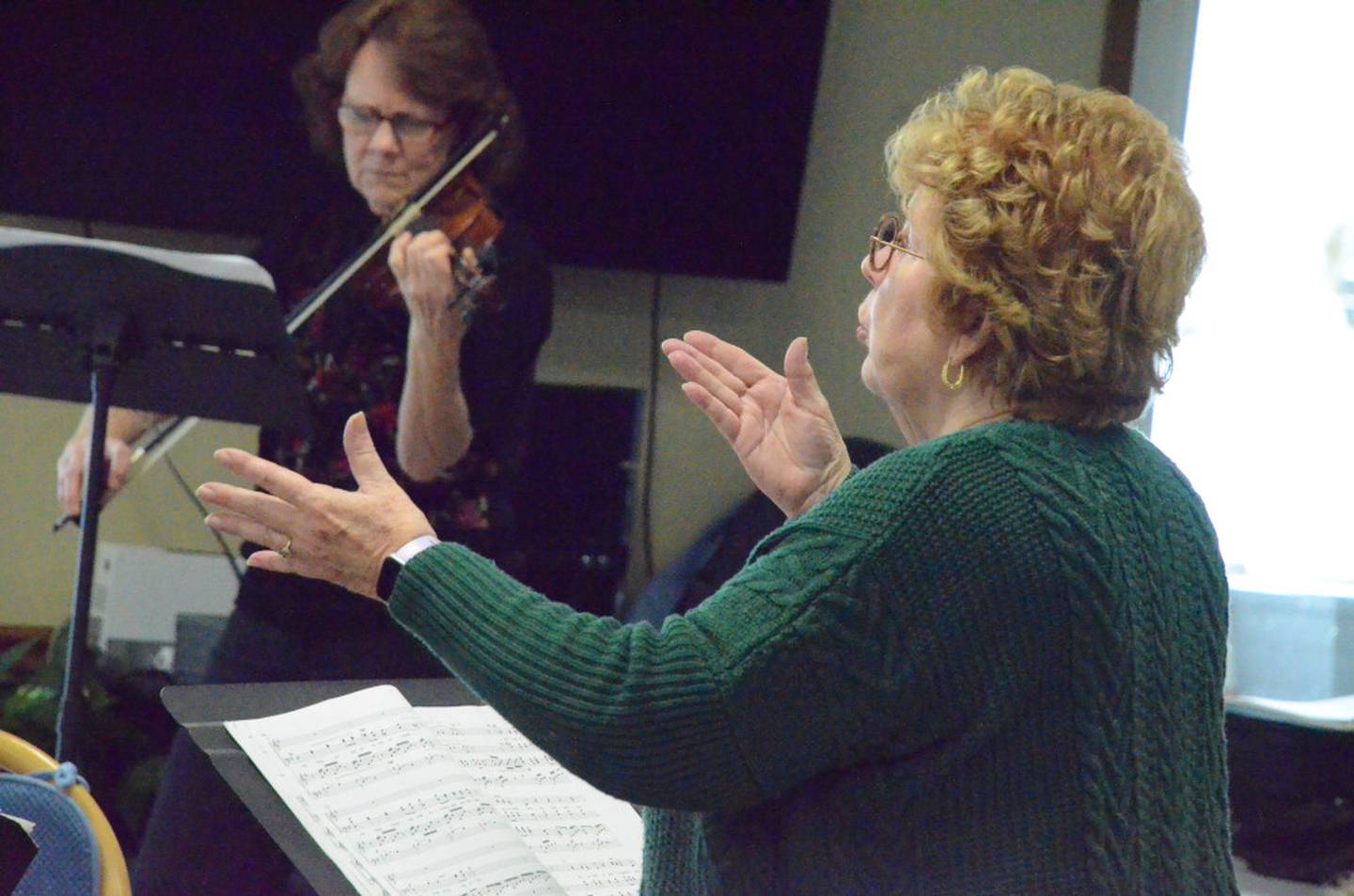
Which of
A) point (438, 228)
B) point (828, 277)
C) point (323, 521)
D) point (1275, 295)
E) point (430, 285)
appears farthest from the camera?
point (828, 277)

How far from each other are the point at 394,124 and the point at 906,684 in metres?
1.50

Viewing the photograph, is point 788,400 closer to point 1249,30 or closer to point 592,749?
point 592,749

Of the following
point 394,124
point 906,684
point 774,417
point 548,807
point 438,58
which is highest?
point 438,58

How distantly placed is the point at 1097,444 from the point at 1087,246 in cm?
13

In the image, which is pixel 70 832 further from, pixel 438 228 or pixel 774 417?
pixel 438 228

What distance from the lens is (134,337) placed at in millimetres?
1793

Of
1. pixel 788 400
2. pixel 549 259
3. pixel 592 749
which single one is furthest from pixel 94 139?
pixel 592 749

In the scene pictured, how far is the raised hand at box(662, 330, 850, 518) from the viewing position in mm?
1336

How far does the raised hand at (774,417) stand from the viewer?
1.34 meters

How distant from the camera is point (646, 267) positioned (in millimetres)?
3076

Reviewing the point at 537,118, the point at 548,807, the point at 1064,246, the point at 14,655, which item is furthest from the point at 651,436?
the point at 1064,246

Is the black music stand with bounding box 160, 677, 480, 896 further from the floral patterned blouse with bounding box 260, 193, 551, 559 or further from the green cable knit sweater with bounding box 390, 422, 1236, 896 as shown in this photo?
the floral patterned blouse with bounding box 260, 193, 551, 559

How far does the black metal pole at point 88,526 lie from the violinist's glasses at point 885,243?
3.34 feet

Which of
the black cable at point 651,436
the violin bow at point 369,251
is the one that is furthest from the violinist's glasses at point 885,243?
the black cable at point 651,436
